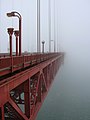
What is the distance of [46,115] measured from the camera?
2706cm

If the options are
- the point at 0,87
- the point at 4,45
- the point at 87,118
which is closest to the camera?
the point at 0,87

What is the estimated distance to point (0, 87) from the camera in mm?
4547

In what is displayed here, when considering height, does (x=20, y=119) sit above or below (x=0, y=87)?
below

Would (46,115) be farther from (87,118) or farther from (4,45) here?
(4,45)

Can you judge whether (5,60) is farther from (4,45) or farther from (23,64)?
(4,45)

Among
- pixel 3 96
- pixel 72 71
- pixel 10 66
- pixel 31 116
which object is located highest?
pixel 10 66

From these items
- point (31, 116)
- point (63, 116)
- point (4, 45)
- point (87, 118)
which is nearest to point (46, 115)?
point (63, 116)

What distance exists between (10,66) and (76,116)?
22.2 metres

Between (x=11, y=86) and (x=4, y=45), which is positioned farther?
(x=4, y=45)

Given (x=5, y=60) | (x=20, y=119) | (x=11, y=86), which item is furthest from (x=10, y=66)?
(x=20, y=119)

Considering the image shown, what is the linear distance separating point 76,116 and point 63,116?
4.90 ft

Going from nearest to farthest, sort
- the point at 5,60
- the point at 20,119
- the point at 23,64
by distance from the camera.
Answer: the point at 5,60, the point at 20,119, the point at 23,64

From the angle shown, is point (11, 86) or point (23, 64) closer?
point (11, 86)

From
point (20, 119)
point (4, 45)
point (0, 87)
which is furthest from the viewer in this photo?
point (4, 45)
